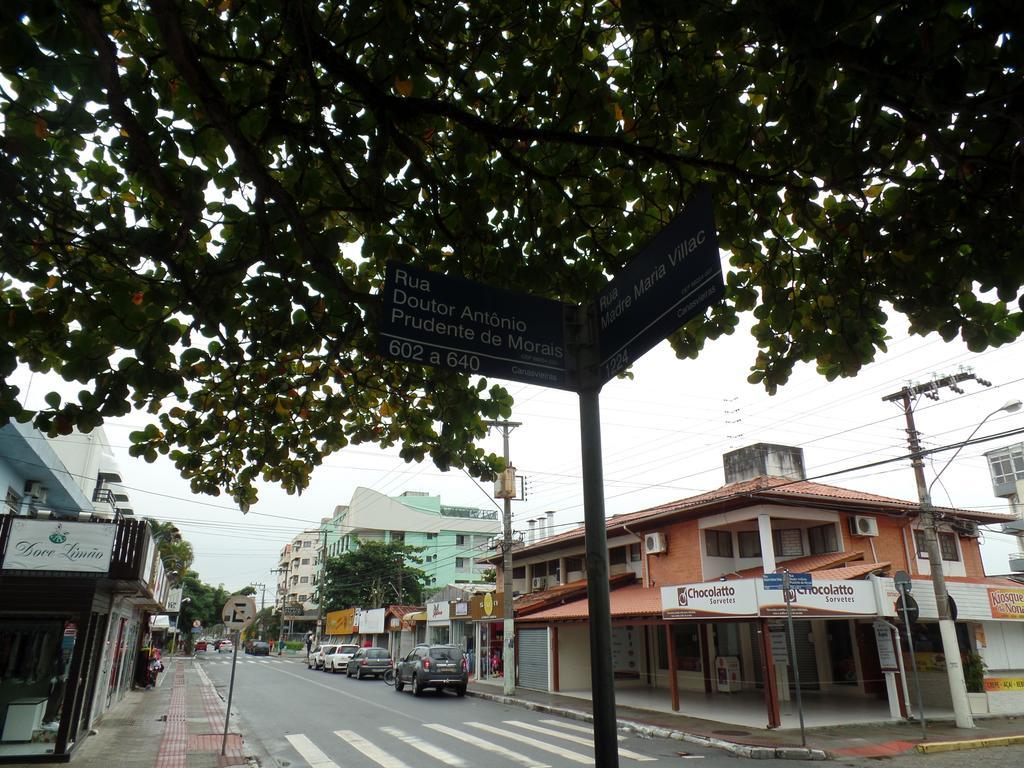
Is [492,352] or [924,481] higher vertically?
[924,481]

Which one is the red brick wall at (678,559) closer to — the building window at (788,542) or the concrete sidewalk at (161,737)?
the building window at (788,542)

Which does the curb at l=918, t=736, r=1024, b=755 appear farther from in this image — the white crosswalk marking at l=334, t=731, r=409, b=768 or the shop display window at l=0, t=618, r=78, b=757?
the shop display window at l=0, t=618, r=78, b=757

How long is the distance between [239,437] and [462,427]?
2758mm

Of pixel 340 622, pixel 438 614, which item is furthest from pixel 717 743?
pixel 340 622

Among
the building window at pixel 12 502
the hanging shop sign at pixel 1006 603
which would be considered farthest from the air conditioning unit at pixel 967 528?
the building window at pixel 12 502

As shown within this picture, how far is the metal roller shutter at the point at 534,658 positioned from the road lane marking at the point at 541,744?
345 inches

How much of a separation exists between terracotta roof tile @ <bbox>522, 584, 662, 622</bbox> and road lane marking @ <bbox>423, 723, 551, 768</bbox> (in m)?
5.60

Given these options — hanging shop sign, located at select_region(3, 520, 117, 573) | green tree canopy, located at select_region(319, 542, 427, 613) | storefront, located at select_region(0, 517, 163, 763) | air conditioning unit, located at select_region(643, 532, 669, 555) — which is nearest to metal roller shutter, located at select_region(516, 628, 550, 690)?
air conditioning unit, located at select_region(643, 532, 669, 555)

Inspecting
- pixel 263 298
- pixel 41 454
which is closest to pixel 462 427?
pixel 263 298

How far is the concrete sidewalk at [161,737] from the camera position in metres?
11.4

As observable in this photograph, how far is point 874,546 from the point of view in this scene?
2034 centimetres

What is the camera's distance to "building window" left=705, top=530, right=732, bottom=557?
70.8 ft

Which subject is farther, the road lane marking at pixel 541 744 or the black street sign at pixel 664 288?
the road lane marking at pixel 541 744

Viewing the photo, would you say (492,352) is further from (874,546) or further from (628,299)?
(874,546)
